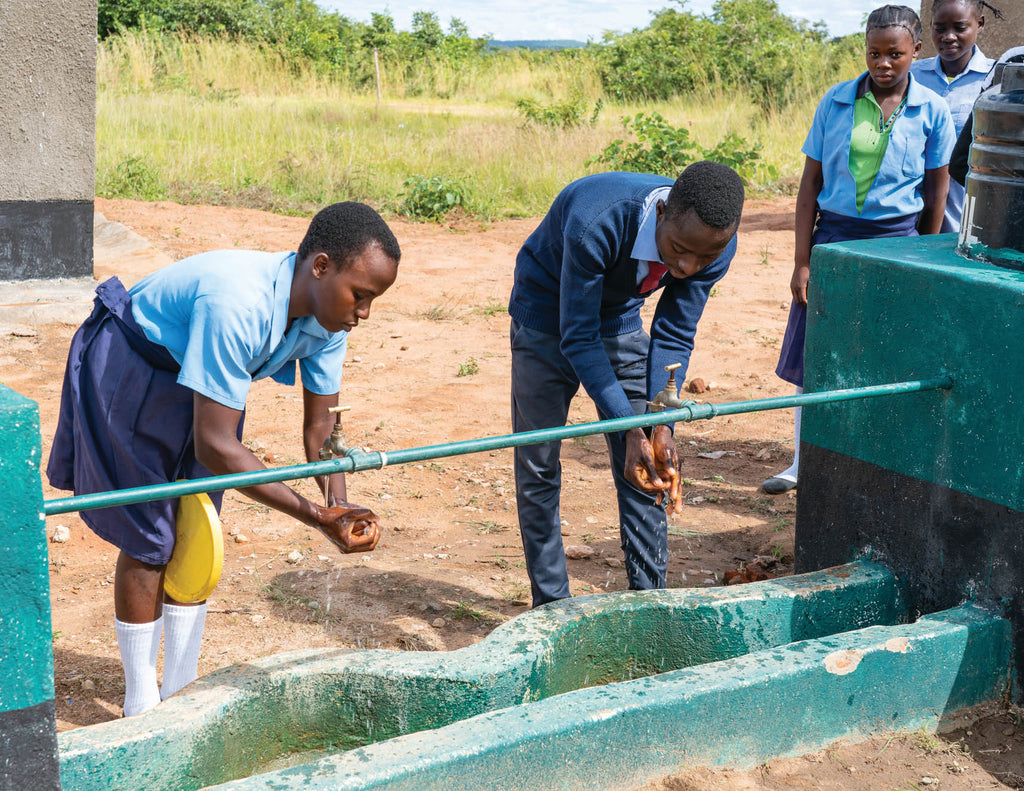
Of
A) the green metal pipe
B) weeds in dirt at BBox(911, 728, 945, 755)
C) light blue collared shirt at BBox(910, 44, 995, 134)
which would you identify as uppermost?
light blue collared shirt at BBox(910, 44, 995, 134)

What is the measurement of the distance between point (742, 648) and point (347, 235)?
4.78ft

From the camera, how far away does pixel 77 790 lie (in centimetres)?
201

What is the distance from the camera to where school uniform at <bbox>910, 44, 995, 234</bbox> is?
4.37 m

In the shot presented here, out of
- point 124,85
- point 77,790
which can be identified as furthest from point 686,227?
point 124,85

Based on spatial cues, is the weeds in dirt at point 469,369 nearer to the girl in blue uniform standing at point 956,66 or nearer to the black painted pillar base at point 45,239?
the black painted pillar base at point 45,239

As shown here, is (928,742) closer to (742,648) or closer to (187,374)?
(742,648)

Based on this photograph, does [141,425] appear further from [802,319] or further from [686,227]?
[802,319]

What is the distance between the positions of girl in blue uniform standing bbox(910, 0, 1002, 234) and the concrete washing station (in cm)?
148

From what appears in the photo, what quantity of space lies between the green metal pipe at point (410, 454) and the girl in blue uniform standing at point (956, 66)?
6.78 feet

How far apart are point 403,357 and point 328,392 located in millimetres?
3818

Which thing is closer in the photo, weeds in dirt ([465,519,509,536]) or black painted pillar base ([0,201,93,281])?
weeds in dirt ([465,519,509,536])

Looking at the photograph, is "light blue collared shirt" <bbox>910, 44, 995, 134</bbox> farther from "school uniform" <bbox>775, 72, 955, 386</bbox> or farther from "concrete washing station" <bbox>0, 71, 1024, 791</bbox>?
"concrete washing station" <bbox>0, 71, 1024, 791</bbox>

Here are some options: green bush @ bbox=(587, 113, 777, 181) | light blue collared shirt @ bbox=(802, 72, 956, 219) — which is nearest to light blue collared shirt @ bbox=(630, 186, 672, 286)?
light blue collared shirt @ bbox=(802, 72, 956, 219)

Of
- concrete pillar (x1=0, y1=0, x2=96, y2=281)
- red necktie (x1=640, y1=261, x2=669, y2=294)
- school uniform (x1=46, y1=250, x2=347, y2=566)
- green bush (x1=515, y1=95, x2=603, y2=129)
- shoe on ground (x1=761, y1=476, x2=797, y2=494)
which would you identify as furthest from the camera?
green bush (x1=515, y1=95, x2=603, y2=129)
